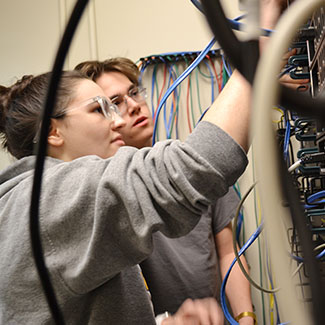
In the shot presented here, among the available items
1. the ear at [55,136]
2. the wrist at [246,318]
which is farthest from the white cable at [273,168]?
the wrist at [246,318]

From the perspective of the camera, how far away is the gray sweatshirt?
59 centimetres

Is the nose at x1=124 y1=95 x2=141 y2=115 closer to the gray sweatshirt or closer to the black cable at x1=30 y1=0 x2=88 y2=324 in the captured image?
the gray sweatshirt

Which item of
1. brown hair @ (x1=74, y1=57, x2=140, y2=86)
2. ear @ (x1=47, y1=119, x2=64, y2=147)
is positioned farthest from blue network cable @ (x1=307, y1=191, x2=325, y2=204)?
brown hair @ (x1=74, y1=57, x2=140, y2=86)

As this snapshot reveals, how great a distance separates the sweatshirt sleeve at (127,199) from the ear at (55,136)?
34cm

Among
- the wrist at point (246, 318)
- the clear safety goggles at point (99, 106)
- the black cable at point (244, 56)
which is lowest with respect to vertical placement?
the wrist at point (246, 318)

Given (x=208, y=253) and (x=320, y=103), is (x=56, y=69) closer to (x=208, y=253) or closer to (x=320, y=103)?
(x=320, y=103)

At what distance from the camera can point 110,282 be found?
827 millimetres

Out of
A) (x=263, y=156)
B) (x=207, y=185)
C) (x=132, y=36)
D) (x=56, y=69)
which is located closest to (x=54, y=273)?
(x=207, y=185)

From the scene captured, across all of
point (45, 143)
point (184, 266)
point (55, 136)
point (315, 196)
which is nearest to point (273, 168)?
point (45, 143)

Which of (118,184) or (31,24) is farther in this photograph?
(31,24)

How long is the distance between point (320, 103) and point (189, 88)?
76.7 inches

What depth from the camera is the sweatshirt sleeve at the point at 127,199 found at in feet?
1.94

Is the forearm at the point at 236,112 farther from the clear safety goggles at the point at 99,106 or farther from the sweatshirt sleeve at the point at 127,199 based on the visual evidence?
the clear safety goggles at the point at 99,106

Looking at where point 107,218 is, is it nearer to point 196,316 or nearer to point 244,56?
point 196,316
